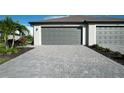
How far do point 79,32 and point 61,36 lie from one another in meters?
2.31

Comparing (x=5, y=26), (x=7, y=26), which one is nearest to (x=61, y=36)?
(x=7, y=26)

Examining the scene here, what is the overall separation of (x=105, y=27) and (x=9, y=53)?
13588 mm

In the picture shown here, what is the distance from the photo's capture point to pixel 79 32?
23.5 meters

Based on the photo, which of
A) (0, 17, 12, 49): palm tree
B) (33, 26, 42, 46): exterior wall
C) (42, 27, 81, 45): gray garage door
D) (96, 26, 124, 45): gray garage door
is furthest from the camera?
(33, 26, 42, 46): exterior wall

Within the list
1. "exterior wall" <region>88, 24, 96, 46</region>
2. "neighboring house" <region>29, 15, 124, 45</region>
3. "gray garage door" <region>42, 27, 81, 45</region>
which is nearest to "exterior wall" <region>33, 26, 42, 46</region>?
"neighboring house" <region>29, 15, 124, 45</region>

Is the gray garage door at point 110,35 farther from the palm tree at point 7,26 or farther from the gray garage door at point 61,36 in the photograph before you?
the palm tree at point 7,26

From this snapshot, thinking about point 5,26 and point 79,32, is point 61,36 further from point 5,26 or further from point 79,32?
point 5,26

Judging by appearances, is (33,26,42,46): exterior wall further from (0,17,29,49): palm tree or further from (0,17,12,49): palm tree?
(0,17,12,49): palm tree

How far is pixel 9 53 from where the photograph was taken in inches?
506

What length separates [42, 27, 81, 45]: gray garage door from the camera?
23203 mm

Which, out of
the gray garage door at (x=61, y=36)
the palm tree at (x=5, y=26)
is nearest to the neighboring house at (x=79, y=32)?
the gray garage door at (x=61, y=36)

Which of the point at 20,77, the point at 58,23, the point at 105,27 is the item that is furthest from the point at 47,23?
the point at 20,77
